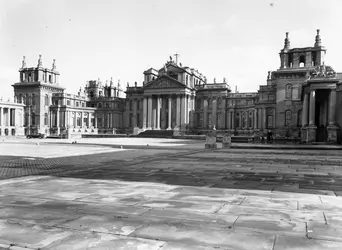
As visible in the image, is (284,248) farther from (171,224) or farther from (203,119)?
(203,119)

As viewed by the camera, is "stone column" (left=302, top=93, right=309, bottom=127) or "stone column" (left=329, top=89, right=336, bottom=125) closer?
"stone column" (left=329, top=89, right=336, bottom=125)

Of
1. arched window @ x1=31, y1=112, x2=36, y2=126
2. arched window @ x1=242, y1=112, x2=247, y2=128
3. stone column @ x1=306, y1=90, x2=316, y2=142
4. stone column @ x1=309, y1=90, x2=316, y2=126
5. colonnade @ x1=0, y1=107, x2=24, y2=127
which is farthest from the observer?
arched window @ x1=31, y1=112, x2=36, y2=126

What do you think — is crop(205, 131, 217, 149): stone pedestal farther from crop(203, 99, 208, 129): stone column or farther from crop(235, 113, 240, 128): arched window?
crop(203, 99, 208, 129): stone column

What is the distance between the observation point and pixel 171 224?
5551 mm

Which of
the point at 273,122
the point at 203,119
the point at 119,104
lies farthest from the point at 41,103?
the point at 273,122

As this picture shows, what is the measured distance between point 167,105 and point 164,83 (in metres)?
6.13

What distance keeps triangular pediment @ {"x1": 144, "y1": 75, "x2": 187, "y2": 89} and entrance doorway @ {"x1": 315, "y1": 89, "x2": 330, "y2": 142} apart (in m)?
46.3

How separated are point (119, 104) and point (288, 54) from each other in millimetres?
57624

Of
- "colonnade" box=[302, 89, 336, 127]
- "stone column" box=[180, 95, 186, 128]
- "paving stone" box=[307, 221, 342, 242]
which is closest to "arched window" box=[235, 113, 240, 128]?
"stone column" box=[180, 95, 186, 128]

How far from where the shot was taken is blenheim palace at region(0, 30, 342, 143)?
59.9 metres

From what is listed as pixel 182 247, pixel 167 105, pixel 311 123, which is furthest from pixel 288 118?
pixel 182 247

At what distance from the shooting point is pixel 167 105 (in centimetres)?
9069

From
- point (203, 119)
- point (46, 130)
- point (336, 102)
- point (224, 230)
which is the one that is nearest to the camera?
point (224, 230)

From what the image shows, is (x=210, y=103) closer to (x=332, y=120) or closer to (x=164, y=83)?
(x=164, y=83)
